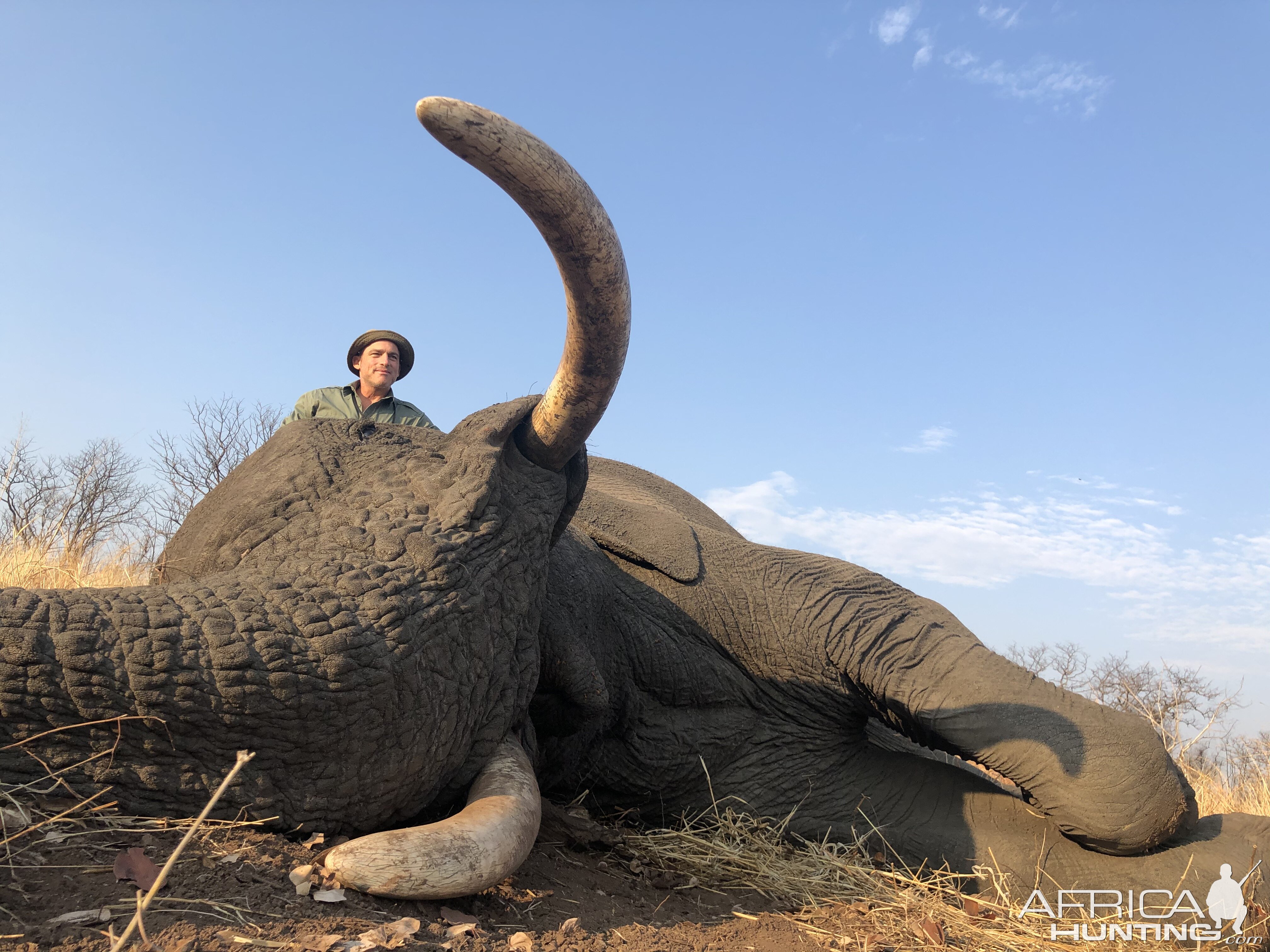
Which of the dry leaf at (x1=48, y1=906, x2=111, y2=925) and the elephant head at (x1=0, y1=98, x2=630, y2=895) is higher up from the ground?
the elephant head at (x1=0, y1=98, x2=630, y2=895)

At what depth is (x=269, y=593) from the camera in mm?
2463

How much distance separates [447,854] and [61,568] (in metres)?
5.55

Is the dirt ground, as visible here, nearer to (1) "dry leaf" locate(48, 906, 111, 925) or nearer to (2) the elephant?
(1) "dry leaf" locate(48, 906, 111, 925)

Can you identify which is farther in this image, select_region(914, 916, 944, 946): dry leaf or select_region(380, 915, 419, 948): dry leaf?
select_region(914, 916, 944, 946): dry leaf

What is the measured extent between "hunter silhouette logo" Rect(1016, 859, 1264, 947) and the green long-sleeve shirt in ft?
12.1

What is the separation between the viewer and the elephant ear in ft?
14.3

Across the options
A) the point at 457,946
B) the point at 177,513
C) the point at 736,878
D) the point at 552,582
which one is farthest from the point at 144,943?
the point at 177,513

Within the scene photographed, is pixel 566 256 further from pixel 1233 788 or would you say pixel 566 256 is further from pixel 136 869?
pixel 1233 788

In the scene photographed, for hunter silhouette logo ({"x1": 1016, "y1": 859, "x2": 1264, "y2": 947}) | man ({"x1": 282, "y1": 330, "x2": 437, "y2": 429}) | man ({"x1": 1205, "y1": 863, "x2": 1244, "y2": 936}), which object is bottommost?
hunter silhouette logo ({"x1": 1016, "y1": 859, "x2": 1264, "y2": 947})

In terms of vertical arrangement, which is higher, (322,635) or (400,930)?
(322,635)

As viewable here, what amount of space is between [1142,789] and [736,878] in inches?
63.1

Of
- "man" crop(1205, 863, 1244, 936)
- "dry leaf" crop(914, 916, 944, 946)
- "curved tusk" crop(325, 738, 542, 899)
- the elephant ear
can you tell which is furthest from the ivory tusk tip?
"man" crop(1205, 863, 1244, 936)

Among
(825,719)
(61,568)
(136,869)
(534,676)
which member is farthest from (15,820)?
(61,568)

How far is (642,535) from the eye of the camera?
439 cm
